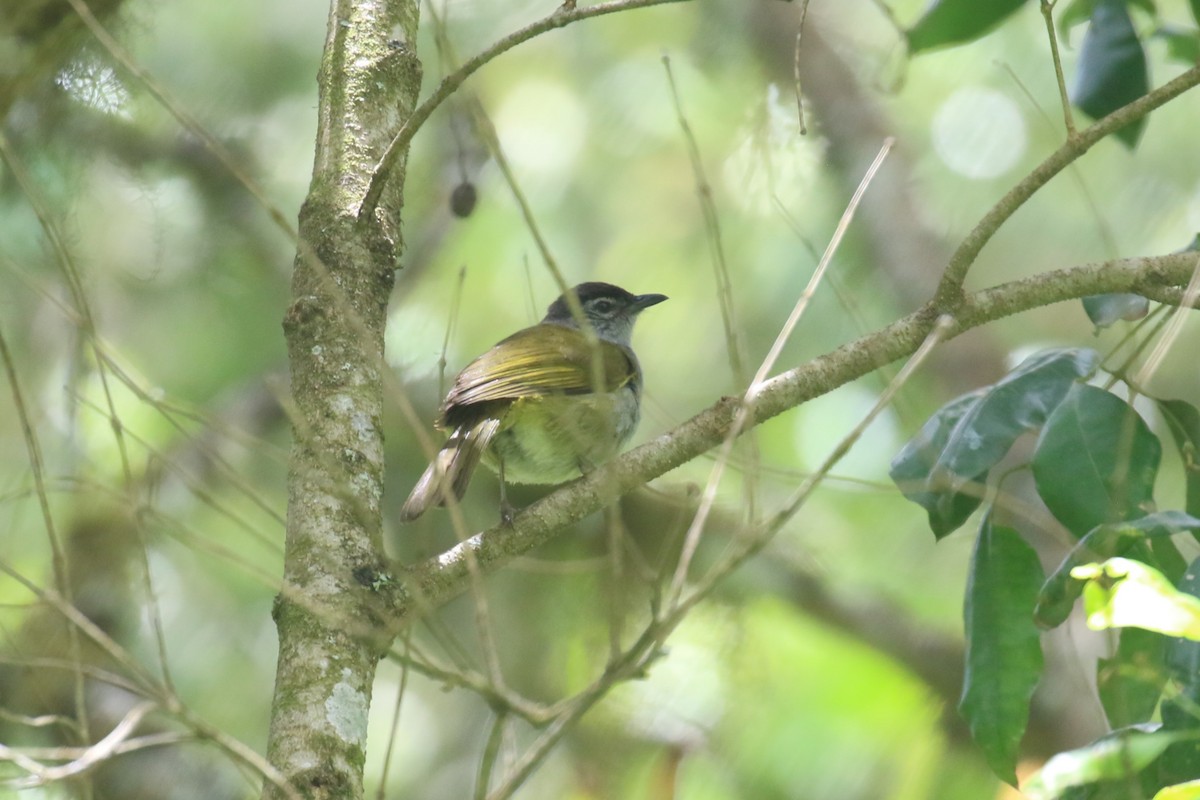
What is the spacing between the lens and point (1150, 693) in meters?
2.45

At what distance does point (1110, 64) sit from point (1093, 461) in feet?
5.72

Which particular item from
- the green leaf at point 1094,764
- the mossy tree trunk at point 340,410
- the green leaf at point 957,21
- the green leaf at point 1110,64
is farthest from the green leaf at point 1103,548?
the green leaf at point 957,21

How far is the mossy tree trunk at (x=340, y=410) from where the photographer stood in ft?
7.44

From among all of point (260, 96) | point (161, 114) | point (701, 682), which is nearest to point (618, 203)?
point (260, 96)

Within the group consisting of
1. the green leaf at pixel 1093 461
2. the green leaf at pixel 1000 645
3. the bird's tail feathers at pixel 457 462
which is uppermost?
the bird's tail feathers at pixel 457 462

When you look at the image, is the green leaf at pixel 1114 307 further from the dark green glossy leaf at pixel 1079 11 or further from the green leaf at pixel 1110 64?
the dark green glossy leaf at pixel 1079 11

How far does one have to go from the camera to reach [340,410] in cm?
277

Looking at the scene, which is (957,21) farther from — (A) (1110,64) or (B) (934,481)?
(B) (934,481)

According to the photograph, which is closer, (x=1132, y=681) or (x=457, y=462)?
(x=1132, y=681)

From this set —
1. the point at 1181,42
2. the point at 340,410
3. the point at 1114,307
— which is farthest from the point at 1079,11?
the point at 340,410

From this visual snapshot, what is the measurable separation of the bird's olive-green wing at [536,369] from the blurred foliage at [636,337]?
29.3 inches

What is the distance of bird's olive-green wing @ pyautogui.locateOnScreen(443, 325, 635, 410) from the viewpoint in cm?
399

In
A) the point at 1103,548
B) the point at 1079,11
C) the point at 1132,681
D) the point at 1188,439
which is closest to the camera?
the point at 1103,548

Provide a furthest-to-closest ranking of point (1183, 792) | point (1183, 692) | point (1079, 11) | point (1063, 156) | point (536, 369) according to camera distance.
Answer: point (536, 369)
point (1079, 11)
point (1063, 156)
point (1183, 692)
point (1183, 792)
